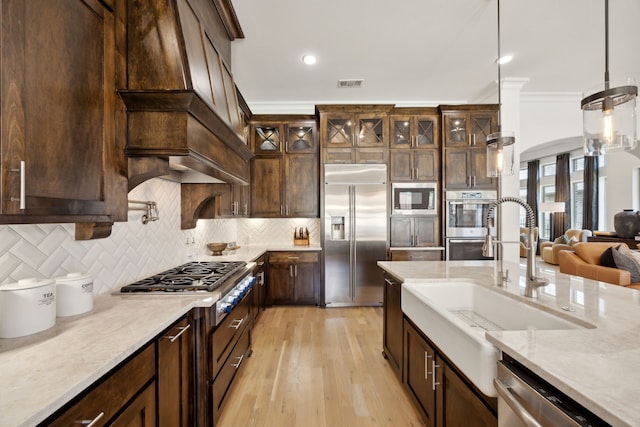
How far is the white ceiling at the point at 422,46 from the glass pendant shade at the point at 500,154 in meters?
1.32

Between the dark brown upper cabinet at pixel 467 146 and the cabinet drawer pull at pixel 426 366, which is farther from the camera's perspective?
the dark brown upper cabinet at pixel 467 146

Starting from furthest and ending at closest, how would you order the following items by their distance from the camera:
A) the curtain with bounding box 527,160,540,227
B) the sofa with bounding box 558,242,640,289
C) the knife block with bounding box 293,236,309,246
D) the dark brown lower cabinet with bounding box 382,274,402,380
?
the curtain with bounding box 527,160,540,227, the knife block with bounding box 293,236,309,246, the sofa with bounding box 558,242,640,289, the dark brown lower cabinet with bounding box 382,274,402,380

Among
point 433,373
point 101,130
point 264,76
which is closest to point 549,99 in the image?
point 264,76

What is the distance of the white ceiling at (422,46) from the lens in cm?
257

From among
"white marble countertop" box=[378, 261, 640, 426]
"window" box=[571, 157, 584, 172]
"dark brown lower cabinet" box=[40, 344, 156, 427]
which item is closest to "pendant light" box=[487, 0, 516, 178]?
"white marble countertop" box=[378, 261, 640, 426]

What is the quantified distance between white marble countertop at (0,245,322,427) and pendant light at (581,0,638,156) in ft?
7.48

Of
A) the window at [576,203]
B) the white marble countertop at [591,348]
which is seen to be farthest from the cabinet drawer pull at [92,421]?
the window at [576,203]

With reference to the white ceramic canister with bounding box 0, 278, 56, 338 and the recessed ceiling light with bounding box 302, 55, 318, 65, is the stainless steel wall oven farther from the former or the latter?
the white ceramic canister with bounding box 0, 278, 56, 338

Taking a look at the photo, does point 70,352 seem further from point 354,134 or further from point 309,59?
point 354,134

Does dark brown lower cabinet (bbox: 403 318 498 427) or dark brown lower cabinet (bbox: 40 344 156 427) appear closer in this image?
dark brown lower cabinet (bbox: 40 344 156 427)

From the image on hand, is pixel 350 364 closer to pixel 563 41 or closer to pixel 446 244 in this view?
pixel 446 244

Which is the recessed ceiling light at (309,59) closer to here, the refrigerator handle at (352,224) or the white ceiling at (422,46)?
the white ceiling at (422,46)

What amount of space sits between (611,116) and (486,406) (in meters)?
1.48

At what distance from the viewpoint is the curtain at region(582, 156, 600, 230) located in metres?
8.05
